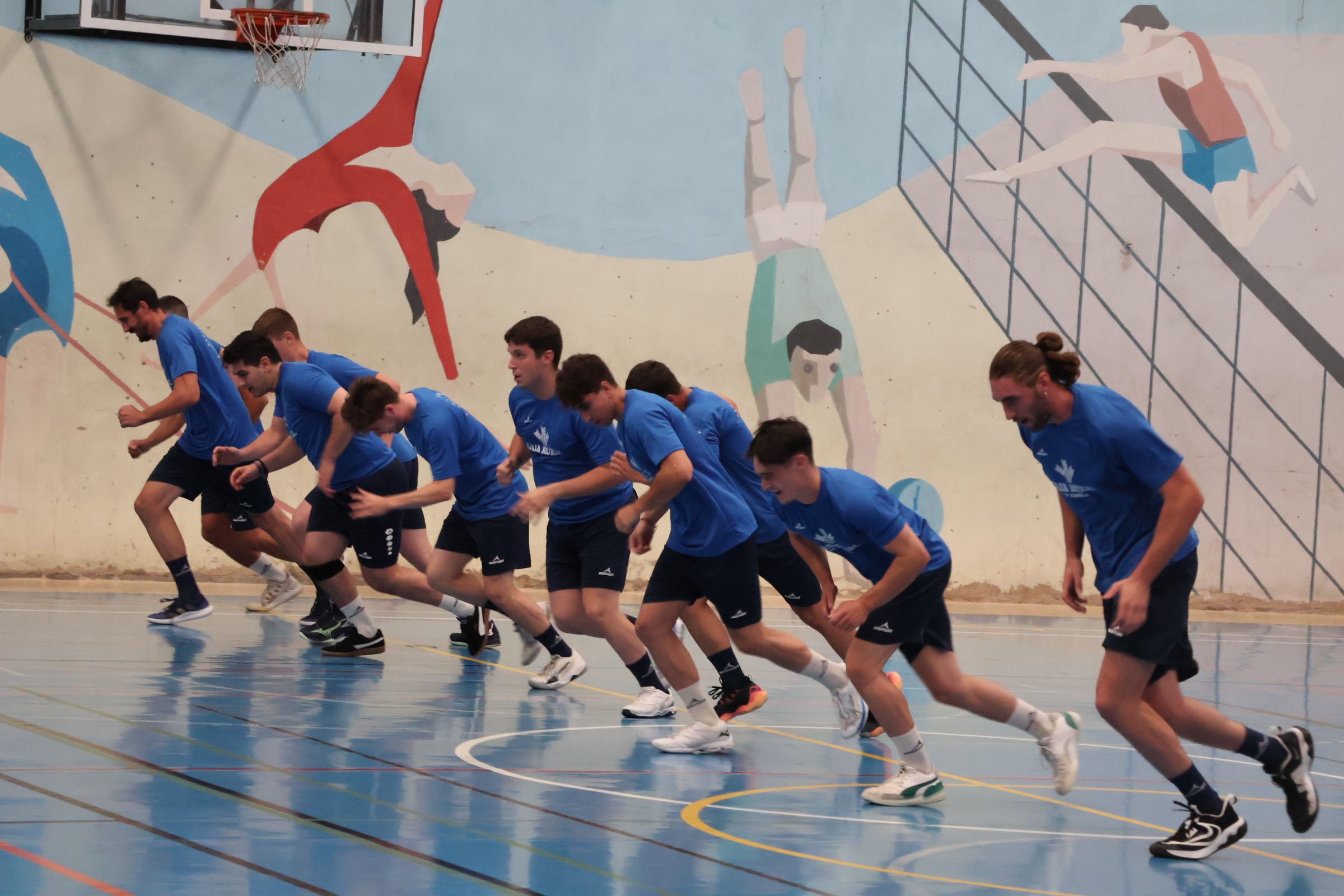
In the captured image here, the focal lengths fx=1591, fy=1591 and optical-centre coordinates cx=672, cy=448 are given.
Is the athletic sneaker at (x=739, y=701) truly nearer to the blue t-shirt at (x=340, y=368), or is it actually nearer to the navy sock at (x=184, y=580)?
the blue t-shirt at (x=340, y=368)

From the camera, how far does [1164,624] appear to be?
5.04 metres

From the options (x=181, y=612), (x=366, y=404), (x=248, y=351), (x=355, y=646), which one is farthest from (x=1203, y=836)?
(x=181, y=612)

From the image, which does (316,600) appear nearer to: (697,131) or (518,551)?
(518,551)

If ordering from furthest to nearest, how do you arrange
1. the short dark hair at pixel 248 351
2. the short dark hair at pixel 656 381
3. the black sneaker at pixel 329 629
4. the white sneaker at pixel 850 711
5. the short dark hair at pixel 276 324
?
the black sneaker at pixel 329 629 → the short dark hair at pixel 276 324 → the short dark hair at pixel 248 351 → the short dark hair at pixel 656 381 → the white sneaker at pixel 850 711

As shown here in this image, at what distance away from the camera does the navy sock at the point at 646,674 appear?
7465 mm

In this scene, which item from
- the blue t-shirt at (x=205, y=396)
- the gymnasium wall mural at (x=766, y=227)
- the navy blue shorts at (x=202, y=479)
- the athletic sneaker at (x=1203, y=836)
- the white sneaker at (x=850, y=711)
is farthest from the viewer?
the gymnasium wall mural at (x=766, y=227)

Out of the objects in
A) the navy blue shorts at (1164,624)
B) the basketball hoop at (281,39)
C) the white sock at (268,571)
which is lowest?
the white sock at (268,571)

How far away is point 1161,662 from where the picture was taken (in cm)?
505

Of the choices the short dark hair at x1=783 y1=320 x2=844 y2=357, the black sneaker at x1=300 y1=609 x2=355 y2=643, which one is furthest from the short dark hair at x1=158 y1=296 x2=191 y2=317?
the short dark hair at x1=783 y1=320 x2=844 y2=357

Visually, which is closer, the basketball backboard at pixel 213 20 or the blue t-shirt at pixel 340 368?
the blue t-shirt at pixel 340 368

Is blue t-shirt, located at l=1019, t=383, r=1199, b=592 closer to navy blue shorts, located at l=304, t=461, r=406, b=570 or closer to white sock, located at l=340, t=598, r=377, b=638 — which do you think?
navy blue shorts, located at l=304, t=461, r=406, b=570

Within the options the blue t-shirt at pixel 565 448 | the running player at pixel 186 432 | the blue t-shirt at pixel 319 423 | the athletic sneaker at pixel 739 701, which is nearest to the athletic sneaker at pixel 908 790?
the athletic sneaker at pixel 739 701

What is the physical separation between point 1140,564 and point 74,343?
9504mm

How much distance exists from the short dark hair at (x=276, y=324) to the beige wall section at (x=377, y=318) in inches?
143
